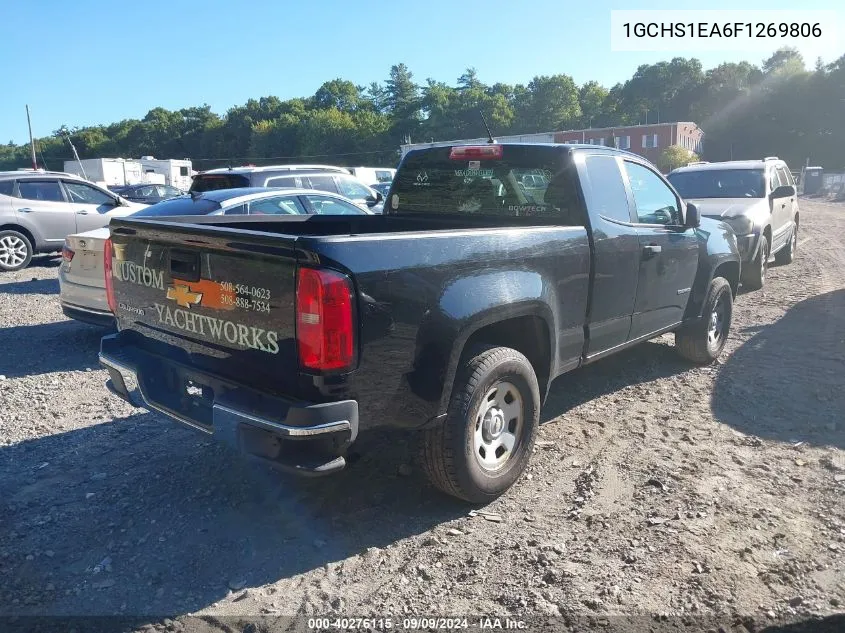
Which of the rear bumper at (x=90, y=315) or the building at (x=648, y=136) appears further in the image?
the building at (x=648, y=136)

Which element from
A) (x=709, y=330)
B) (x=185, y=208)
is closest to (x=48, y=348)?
(x=185, y=208)

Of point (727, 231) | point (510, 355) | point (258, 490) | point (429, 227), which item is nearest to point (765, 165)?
point (727, 231)

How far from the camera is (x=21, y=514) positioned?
358cm

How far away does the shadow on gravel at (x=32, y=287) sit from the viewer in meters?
10.1

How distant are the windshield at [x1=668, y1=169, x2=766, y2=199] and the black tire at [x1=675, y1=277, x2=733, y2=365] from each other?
4.82 meters

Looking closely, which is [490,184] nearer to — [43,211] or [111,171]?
[43,211]

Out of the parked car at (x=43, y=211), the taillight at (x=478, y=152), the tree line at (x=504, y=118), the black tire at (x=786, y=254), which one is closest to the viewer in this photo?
the taillight at (x=478, y=152)

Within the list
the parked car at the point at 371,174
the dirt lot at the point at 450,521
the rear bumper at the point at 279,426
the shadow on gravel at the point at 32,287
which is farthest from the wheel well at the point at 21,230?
the parked car at the point at 371,174

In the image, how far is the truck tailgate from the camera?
2.86 meters

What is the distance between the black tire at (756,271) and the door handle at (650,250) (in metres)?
5.49

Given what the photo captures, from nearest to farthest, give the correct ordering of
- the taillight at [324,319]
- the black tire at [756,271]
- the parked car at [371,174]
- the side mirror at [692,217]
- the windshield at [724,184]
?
the taillight at [324,319]
the side mirror at [692,217]
the black tire at [756,271]
the windshield at [724,184]
the parked car at [371,174]

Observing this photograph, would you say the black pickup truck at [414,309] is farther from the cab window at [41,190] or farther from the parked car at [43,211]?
the cab window at [41,190]

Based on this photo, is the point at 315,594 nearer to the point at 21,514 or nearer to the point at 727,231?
the point at 21,514

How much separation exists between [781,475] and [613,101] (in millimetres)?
104500
